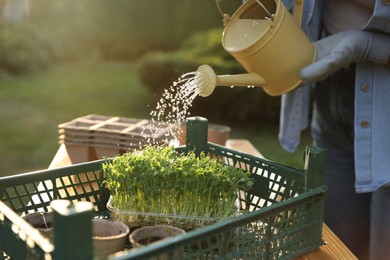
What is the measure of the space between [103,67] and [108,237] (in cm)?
818

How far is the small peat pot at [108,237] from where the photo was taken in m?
1.39

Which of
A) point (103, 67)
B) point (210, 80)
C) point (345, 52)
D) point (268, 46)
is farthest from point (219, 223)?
point (103, 67)

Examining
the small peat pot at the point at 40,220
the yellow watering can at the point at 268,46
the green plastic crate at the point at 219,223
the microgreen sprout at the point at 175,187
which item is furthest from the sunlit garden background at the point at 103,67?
the small peat pot at the point at 40,220

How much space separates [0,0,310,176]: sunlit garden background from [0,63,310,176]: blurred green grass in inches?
0.5

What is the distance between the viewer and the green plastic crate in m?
1.07

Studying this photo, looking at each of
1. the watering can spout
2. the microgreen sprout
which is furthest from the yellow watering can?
the microgreen sprout

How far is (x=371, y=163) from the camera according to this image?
214 cm

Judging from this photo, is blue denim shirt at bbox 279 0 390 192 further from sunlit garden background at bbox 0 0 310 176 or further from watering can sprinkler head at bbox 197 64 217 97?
sunlit garden background at bbox 0 0 310 176

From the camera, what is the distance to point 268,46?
1.79m

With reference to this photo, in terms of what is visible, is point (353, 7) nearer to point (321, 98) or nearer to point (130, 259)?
point (321, 98)

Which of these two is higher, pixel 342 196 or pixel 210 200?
pixel 210 200

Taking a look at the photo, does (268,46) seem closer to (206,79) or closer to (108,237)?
(206,79)

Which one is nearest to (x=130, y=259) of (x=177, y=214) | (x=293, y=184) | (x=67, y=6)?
(x=177, y=214)

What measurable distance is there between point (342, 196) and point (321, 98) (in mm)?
465
